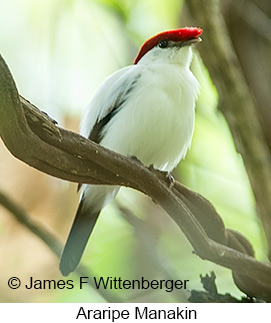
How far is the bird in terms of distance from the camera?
6.71 feet

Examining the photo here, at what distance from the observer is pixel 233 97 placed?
2.05 metres

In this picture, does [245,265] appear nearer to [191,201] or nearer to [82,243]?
[191,201]

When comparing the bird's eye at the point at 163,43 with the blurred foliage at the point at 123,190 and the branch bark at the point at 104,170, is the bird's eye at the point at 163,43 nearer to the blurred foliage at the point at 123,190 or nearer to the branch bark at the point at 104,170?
the blurred foliage at the point at 123,190

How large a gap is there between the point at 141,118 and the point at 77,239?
0.48 metres

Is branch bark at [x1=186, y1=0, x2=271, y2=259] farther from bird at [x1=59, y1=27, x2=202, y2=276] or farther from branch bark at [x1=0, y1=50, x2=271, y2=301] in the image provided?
branch bark at [x1=0, y1=50, x2=271, y2=301]

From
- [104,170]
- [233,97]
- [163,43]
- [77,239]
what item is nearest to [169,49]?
[163,43]

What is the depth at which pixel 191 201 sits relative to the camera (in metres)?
1.45

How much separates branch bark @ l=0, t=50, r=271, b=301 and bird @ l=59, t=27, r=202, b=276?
62cm

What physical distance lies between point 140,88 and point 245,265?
2.94ft

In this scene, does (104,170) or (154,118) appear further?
(154,118)

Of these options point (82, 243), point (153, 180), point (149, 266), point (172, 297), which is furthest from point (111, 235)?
point (153, 180)

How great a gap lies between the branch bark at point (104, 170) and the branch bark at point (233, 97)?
498 millimetres

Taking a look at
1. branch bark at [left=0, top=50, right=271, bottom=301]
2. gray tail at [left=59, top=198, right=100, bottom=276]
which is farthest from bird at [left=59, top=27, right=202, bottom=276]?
branch bark at [left=0, top=50, right=271, bottom=301]

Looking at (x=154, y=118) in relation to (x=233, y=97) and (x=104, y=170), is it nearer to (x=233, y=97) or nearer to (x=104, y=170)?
(x=233, y=97)
